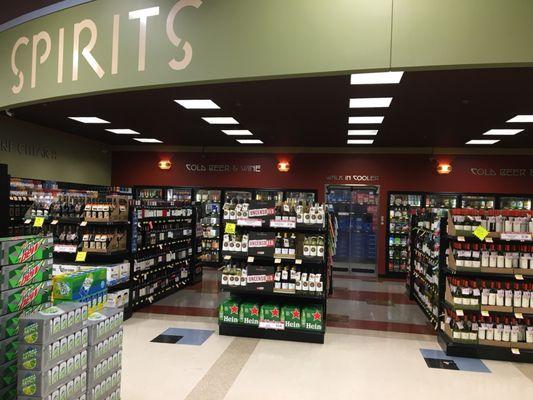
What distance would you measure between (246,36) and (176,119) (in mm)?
6308

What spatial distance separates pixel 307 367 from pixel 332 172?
7.17 meters

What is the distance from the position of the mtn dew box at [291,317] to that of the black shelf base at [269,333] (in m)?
0.08

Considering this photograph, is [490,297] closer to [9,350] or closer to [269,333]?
[269,333]

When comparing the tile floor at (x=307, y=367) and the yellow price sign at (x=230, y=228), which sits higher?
the yellow price sign at (x=230, y=228)

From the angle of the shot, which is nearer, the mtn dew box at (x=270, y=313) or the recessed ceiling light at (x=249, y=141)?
the mtn dew box at (x=270, y=313)

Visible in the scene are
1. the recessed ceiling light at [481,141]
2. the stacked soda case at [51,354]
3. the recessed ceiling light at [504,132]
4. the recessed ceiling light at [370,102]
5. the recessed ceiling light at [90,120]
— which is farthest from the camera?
the recessed ceiling light at [481,141]

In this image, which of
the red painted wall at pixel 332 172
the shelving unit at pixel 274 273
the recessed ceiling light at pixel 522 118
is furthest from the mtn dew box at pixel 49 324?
the red painted wall at pixel 332 172

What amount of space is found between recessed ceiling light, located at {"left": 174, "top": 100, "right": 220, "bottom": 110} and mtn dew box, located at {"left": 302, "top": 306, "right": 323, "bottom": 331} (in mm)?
3511

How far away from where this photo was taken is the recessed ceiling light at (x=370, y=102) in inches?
234

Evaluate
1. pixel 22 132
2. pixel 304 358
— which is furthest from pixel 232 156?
pixel 304 358

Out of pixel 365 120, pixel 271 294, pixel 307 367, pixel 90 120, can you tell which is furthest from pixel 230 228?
pixel 90 120

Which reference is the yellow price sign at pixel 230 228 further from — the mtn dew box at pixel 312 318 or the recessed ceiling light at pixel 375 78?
the recessed ceiling light at pixel 375 78

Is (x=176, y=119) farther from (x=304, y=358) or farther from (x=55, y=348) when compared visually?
(x=55, y=348)

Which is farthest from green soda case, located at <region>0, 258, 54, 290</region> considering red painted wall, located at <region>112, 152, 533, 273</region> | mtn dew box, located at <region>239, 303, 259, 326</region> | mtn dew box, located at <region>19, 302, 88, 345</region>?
red painted wall, located at <region>112, 152, 533, 273</region>
